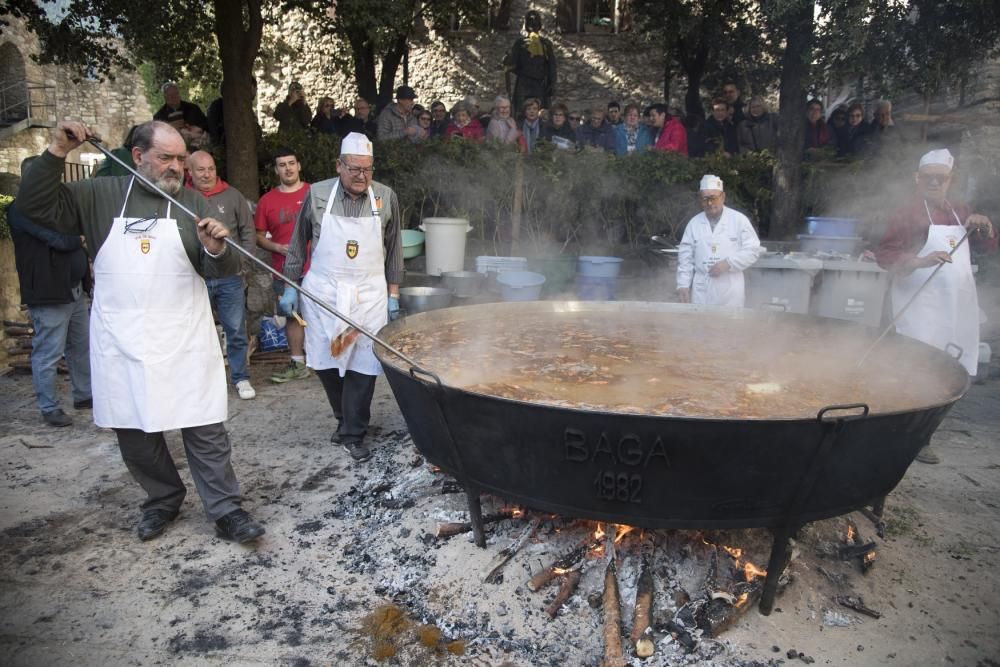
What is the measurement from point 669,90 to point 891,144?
9.56m

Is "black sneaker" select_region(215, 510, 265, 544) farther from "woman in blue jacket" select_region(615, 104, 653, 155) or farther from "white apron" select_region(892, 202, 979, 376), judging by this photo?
"woman in blue jacket" select_region(615, 104, 653, 155)

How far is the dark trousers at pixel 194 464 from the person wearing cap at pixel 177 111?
6757mm

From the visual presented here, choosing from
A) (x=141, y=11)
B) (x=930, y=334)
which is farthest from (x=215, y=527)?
(x=141, y=11)

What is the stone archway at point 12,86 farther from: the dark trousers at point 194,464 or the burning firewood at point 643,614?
the burning firewood at point 643,614

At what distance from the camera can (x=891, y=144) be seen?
9.63 meters

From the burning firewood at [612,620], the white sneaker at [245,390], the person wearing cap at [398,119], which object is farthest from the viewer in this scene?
the person wearing cap at [398,119]

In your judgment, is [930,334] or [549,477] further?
[930,334]

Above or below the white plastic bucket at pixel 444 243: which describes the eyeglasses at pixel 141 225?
above

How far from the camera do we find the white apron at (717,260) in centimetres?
567

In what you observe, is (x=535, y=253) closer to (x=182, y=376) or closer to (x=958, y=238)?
(x=958, y=238)

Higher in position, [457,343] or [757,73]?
[757,73]

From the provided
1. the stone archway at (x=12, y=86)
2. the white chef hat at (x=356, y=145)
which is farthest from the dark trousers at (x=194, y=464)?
the stone archway at (x=12, y=86)

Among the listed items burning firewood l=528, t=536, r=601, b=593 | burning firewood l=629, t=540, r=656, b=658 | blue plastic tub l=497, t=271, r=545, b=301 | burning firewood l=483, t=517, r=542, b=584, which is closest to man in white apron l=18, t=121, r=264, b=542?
burning firewood l=483, t=517, r=542, b=584

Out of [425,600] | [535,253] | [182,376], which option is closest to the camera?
[425,600]
